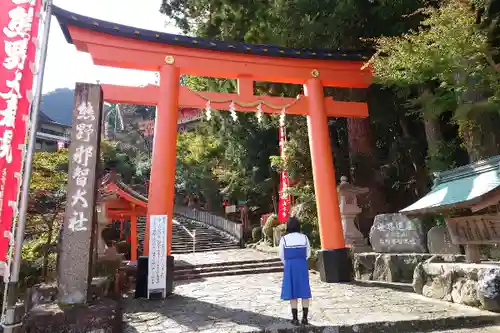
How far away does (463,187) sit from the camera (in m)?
6.29

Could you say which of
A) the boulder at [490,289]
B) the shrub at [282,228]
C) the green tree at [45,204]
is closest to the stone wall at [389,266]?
the boulder at [490,289]

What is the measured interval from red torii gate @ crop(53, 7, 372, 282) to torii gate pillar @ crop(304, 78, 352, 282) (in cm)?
2

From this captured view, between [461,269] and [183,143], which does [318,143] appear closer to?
[461,269]

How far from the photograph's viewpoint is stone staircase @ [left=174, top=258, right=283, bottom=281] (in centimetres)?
1248

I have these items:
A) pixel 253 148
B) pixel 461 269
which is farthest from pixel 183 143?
pixel 461 269

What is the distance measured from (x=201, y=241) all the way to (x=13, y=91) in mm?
18180

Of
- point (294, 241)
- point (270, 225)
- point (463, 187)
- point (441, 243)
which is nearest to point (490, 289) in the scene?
point (463, 187)

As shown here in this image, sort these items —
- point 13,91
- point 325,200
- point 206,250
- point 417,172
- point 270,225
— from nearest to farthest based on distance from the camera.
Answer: point 13,91 < point 325,200 < point 417,172 < point 270,225 < point 206,250

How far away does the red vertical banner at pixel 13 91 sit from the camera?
171 inches

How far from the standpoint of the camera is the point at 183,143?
106 feet

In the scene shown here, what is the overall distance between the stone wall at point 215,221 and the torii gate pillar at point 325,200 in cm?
1265

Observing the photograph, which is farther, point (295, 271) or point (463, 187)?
point (463, 187)

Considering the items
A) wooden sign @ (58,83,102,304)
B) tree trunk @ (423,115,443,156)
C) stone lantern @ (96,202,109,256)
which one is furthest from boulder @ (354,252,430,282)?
stone lantern @ (96,202,109,256)

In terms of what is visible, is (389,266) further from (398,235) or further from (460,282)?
(460,282)
